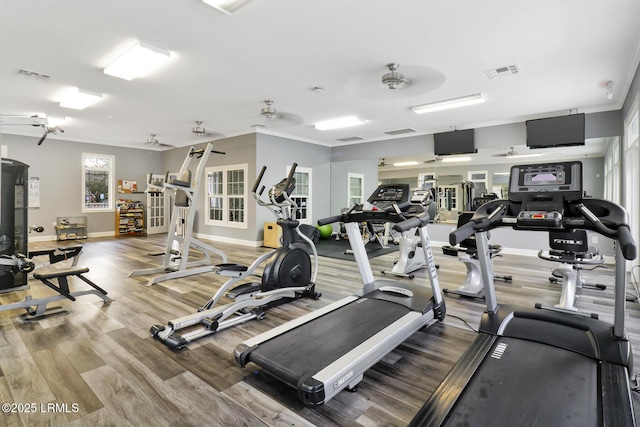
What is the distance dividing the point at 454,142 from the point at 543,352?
560 centimetres

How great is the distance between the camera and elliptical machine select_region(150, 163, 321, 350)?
2.65 metres

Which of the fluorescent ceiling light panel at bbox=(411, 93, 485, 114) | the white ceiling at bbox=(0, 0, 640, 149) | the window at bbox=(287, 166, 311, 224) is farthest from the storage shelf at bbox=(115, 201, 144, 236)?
the fluorescent ceiling light panel at bbox=(411, 93, 485, 114)

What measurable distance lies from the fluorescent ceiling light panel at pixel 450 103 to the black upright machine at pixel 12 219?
5545 millimetres

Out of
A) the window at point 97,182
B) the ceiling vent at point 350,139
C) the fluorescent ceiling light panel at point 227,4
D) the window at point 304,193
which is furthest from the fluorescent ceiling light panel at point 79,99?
the ceiling vent at point 350,139

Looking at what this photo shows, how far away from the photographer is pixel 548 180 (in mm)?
2346

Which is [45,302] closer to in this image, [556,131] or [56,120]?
[56,120]

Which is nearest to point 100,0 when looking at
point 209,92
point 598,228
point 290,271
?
point 209,92

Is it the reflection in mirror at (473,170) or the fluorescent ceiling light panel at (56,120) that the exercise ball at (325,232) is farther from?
the fluorescent ceiling light panel at (56,120)

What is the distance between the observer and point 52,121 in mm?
6582

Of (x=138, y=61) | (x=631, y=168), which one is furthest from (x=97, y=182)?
(x=631, y=168)

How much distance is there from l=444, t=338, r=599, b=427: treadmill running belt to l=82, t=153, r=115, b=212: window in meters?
10.3

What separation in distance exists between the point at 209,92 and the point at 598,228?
4.70m

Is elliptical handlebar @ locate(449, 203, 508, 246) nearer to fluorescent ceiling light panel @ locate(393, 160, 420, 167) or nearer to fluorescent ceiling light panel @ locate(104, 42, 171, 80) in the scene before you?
fluorescent ceiling light panel @ locate(104, 42, 171, 80)

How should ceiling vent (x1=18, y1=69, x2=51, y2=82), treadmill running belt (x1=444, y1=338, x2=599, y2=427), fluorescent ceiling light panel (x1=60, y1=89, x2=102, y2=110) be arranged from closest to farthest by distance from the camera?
treadmill running belt (x1=444, y1=338, x2=599, y2=427) → ceiling vent (x1=18, y1=69, x2=51, y2=82) → fluorescent ceiling light panel (x1=60, y1=89, x2=102, y2=110)
